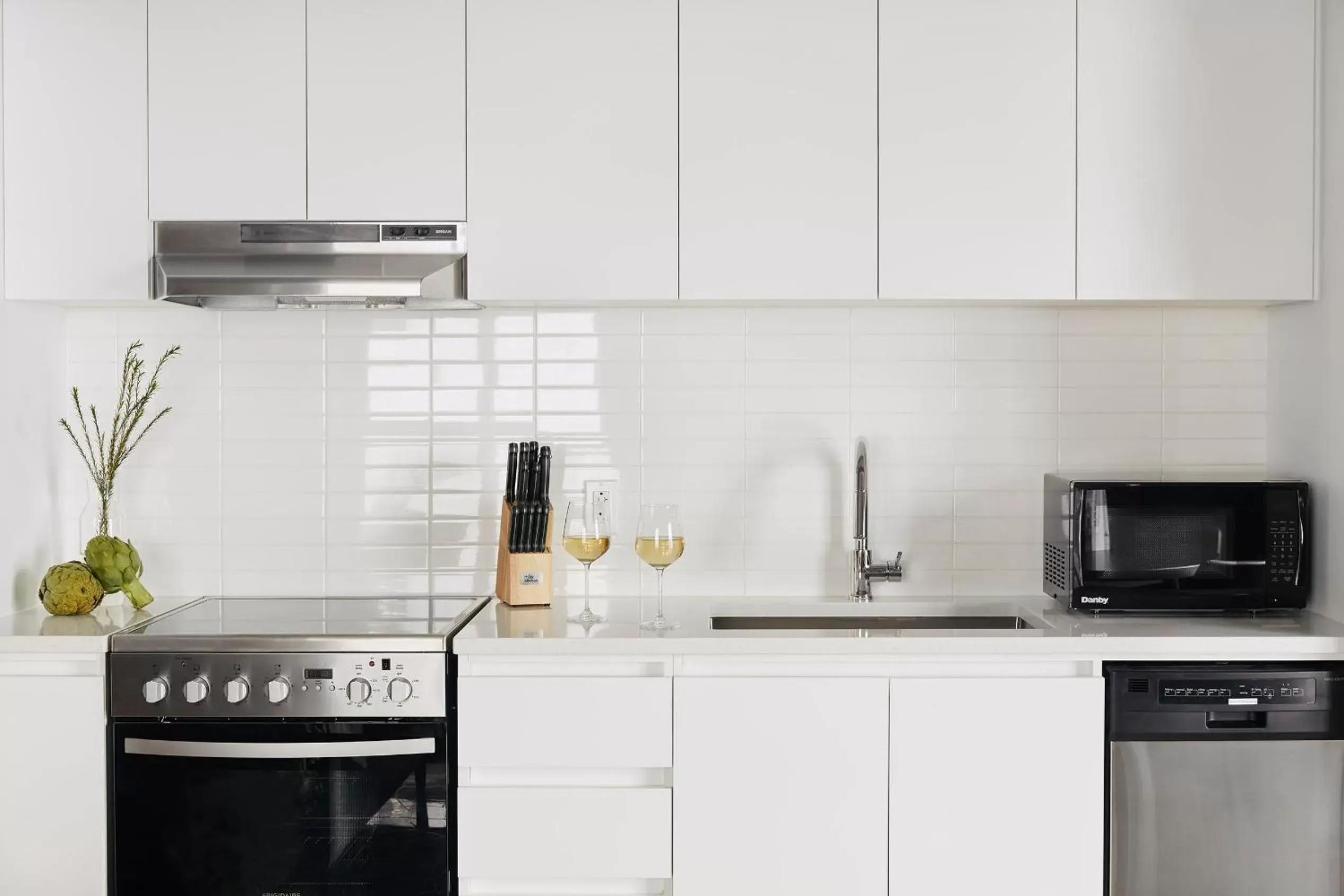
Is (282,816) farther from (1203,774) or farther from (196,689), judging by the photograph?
(1203,774)

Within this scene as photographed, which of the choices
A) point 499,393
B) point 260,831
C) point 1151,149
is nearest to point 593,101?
point 499,393

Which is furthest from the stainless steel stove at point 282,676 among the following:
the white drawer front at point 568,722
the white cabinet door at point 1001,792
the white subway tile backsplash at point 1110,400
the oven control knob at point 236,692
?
the white subway tile backsplash at point 1110,400

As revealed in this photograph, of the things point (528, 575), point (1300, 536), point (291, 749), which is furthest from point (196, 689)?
point (1300, 536)

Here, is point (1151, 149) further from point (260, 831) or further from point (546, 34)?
point (260, 831)

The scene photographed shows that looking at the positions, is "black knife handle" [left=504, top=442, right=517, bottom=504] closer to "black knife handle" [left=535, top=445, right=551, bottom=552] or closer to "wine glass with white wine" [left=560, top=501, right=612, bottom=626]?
"black knife handle" [left=535, top=445, right=551, bottom=552]

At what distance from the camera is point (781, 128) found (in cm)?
241

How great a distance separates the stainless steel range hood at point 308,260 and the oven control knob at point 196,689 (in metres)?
0.85

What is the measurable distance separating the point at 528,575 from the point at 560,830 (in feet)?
1.99

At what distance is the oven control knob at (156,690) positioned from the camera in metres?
2.17

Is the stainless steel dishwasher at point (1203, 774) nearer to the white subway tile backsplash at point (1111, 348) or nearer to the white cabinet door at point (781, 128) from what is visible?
the white subway tile backsplash at point (1111, 348)

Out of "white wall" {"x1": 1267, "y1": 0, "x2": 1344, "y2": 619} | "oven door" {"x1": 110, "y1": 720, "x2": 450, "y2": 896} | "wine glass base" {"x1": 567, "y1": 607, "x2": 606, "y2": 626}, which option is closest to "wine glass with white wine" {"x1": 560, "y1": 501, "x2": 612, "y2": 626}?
"wine glass base" {"x1": 567, "y1": 607, "x2": 606, "y2": 626}

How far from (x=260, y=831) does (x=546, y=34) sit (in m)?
1.85

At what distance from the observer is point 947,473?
2.79m

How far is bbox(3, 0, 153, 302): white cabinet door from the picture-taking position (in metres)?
2.42
